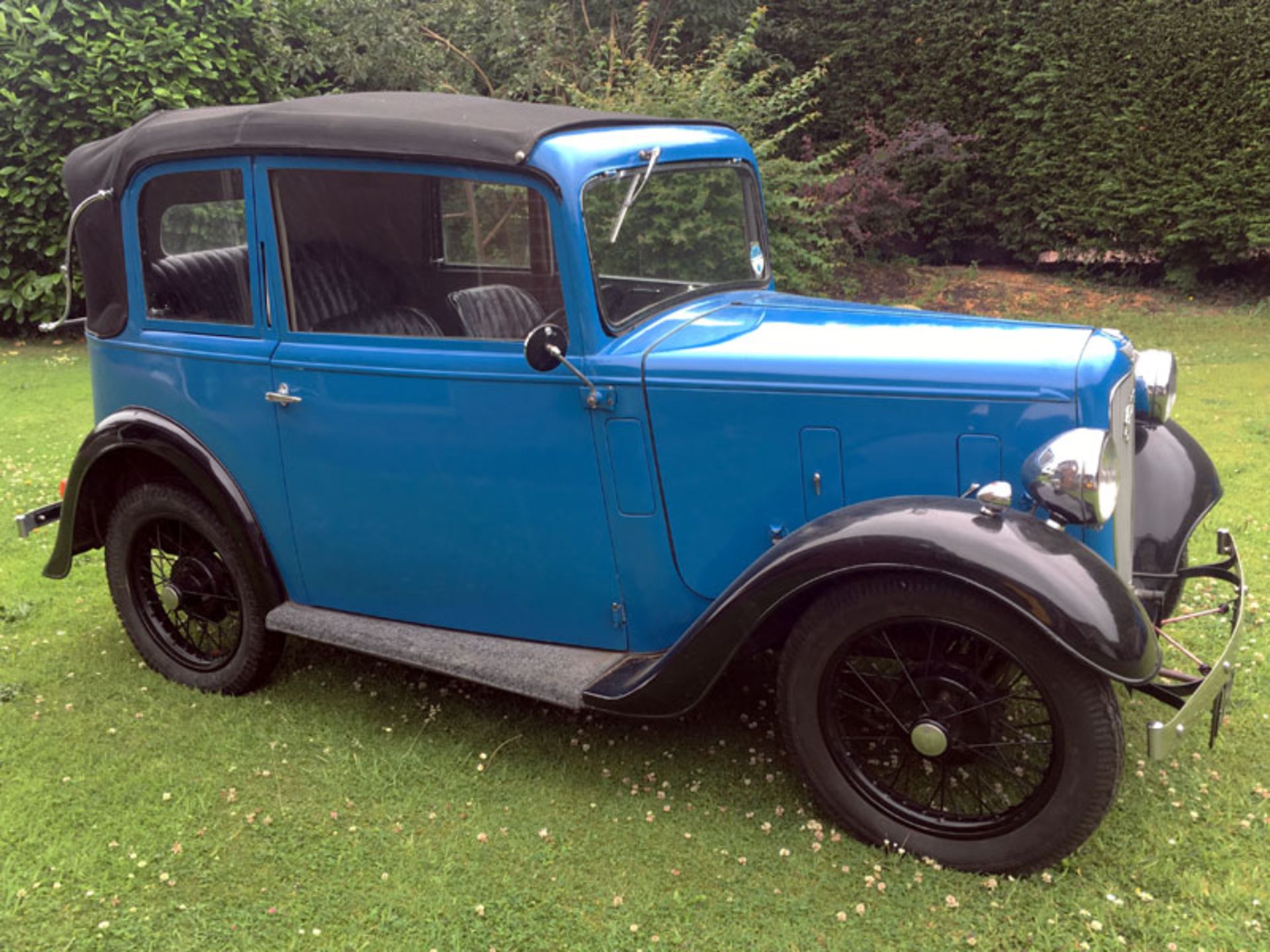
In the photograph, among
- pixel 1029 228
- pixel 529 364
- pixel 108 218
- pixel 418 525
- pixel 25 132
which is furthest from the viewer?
pixel 1029 228

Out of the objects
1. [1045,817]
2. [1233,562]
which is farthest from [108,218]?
[1233,562]

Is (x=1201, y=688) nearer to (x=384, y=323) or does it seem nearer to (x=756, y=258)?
(x=756, y=258)

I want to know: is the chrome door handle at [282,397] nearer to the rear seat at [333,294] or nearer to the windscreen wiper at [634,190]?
the rear seat at [333,294]

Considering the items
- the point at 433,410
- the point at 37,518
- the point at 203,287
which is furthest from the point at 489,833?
the point at 37,518

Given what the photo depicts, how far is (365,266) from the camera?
3.38 metres

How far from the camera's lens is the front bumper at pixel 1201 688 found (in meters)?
2.47

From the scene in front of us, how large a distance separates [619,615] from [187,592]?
1.73 meters

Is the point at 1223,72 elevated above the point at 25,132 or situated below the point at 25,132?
below

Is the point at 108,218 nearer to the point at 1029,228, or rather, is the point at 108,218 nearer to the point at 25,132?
the point at 25,132

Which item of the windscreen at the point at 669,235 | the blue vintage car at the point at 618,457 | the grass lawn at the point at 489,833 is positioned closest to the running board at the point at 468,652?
the blue vintage car at the point at 618,457

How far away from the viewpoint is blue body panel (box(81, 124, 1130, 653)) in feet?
9.08

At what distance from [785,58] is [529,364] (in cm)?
990

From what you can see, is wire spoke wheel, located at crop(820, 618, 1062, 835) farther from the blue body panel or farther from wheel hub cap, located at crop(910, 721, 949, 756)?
the blue body panel

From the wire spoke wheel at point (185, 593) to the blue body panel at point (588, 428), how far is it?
40cm
